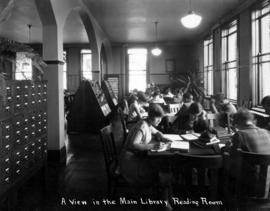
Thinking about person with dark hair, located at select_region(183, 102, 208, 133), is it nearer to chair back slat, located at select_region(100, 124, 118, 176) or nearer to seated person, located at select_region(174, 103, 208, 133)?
seated person, located at select_region(174, 103, 208, 133)

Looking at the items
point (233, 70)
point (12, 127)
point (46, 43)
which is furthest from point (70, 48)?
point (12, 127)

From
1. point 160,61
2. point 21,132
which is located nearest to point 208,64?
point 160,61

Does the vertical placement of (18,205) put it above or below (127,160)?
below

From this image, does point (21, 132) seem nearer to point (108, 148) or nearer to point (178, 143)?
point (108, 148)

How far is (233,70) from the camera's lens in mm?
7988

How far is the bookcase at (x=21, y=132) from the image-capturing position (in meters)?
2.82

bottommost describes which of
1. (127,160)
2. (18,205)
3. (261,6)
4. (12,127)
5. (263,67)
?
(18,205)

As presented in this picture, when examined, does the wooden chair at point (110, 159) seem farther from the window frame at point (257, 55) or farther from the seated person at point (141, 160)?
the window frame at point (257, 55)

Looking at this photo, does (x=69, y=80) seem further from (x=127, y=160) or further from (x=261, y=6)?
(x=127, y=160)

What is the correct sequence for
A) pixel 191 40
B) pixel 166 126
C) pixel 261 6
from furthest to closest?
1. pixel 191 40
2. pixel 261 6
3. pixel 166 126

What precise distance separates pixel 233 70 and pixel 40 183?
19.9 feet

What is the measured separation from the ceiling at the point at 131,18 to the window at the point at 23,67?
3467 mm

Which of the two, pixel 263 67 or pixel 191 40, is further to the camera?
pixel 191 40

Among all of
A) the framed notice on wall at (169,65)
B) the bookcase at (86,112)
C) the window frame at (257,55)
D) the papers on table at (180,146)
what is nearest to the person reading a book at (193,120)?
the papers on table at (180,146)
